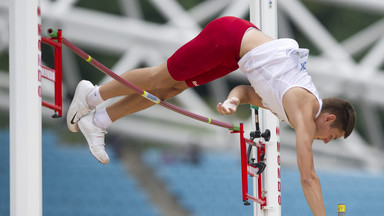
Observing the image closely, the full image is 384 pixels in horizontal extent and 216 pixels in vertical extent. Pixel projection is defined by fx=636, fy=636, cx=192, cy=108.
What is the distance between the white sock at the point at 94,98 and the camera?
3791mm

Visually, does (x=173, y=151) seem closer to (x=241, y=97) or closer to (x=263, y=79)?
(x=241, y=97)

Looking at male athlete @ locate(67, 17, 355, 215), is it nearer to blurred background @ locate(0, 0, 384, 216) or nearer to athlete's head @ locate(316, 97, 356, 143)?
athlete's head @ locate(316, 97, 356, 143)

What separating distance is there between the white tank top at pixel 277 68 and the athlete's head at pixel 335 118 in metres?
0.11

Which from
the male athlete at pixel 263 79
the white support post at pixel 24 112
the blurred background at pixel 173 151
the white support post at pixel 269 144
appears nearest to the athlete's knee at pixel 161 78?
the male athlete at pixel 263 79

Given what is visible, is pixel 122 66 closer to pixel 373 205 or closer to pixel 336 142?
pixel 373 205

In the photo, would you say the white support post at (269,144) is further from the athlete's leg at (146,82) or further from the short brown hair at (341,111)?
the short brown hair at (341,111)

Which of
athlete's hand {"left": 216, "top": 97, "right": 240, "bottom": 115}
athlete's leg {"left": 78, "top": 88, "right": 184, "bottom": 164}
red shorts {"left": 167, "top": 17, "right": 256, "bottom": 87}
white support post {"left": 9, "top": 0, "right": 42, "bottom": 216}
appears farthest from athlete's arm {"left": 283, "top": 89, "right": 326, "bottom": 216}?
white support post {"left": 9, "top": 0, "right": 42, "bottom": 216}

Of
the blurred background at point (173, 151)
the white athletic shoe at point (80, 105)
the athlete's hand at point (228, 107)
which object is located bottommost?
the athlete's hand at point (228, 107)

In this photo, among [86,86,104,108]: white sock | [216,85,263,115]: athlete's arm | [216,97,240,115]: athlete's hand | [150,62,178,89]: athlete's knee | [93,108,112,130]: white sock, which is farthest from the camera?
[93,108,112,130]: white sock

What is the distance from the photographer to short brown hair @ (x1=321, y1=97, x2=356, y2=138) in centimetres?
320

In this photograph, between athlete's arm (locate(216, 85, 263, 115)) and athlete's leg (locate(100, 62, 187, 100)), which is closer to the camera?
athlete's arm (locate(216, 85, 263, 115))

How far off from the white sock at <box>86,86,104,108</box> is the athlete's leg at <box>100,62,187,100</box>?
1.0 inches

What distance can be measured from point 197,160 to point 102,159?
22.7 feet

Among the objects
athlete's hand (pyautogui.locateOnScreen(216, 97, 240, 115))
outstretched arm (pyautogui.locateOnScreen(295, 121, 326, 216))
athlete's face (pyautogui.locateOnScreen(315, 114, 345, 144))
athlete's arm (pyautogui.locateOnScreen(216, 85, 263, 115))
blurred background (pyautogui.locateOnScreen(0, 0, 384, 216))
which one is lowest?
outstretched arm (pyautogui.locateOnScreen(295, 121, 326, 216))
